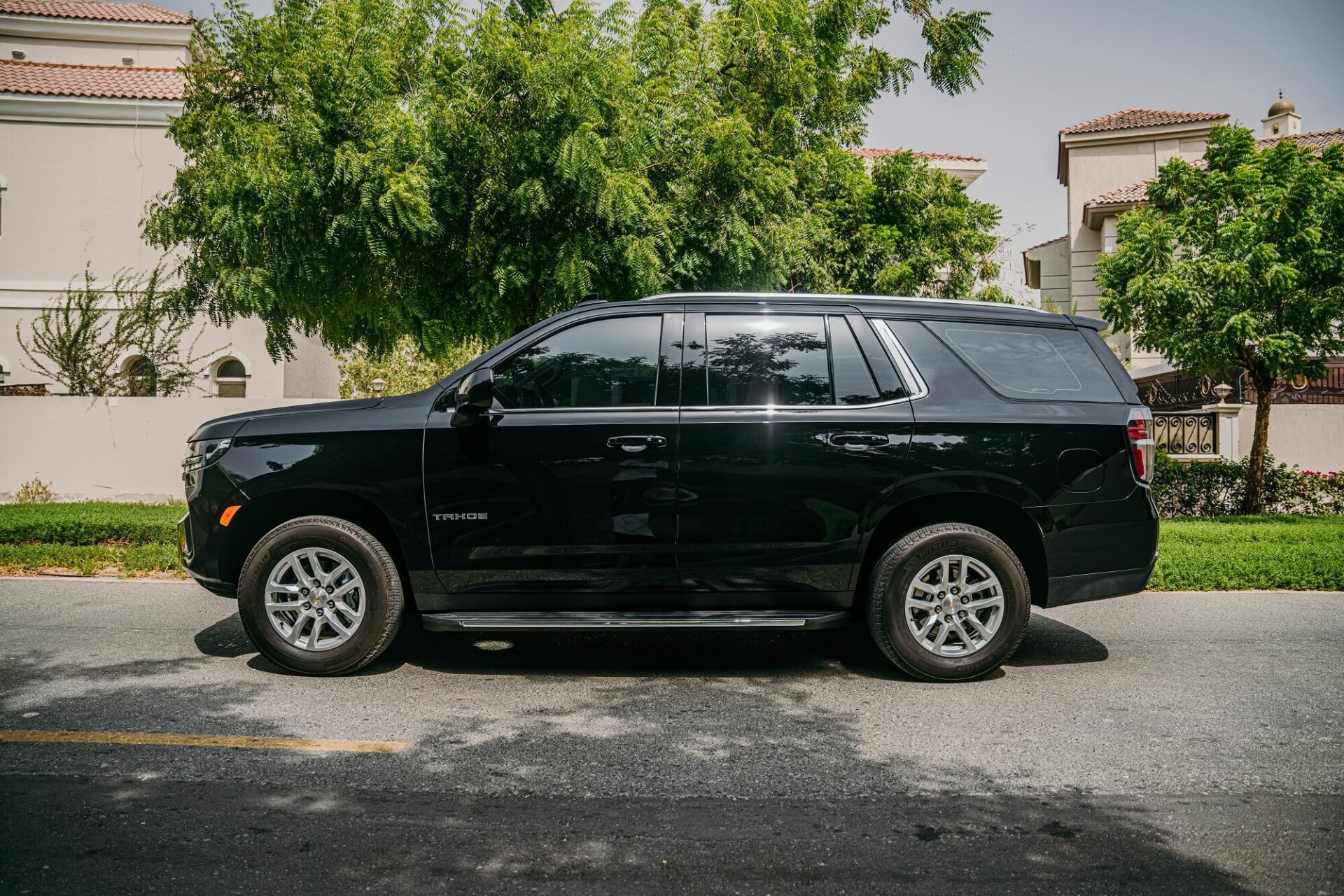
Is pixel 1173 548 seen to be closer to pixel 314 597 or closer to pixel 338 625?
pixel 338 625

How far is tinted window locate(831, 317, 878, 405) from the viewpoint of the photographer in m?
5.90

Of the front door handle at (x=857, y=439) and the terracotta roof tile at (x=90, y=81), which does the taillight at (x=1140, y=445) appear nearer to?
the front door handle at (x=857, y=439)

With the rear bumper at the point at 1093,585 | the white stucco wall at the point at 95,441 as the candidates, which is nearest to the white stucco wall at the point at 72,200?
the white stucco wall at the point at 95,441

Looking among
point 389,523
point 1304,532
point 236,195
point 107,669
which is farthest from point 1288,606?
point 236,195

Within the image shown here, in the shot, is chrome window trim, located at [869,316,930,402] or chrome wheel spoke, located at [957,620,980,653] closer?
chrome wheel spoke, located at [957,620,980,653]

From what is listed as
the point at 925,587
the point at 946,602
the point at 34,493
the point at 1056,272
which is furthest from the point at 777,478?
the point at 1056,272

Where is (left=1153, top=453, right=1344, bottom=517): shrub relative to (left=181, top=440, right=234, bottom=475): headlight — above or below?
below

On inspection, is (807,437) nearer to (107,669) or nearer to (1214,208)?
(107,669)

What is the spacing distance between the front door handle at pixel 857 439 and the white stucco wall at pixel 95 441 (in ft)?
50.6

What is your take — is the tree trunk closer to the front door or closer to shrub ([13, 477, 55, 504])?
the front door

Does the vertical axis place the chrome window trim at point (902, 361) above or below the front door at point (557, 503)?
above

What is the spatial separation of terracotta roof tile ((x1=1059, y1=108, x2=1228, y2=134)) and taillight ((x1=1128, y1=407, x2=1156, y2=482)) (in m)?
28.5

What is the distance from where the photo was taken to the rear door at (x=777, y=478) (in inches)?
226

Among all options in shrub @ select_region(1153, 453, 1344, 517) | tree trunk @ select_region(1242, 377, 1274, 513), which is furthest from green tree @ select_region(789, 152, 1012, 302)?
tree trunk @ select_region(1242, 377, 1274, 513)
